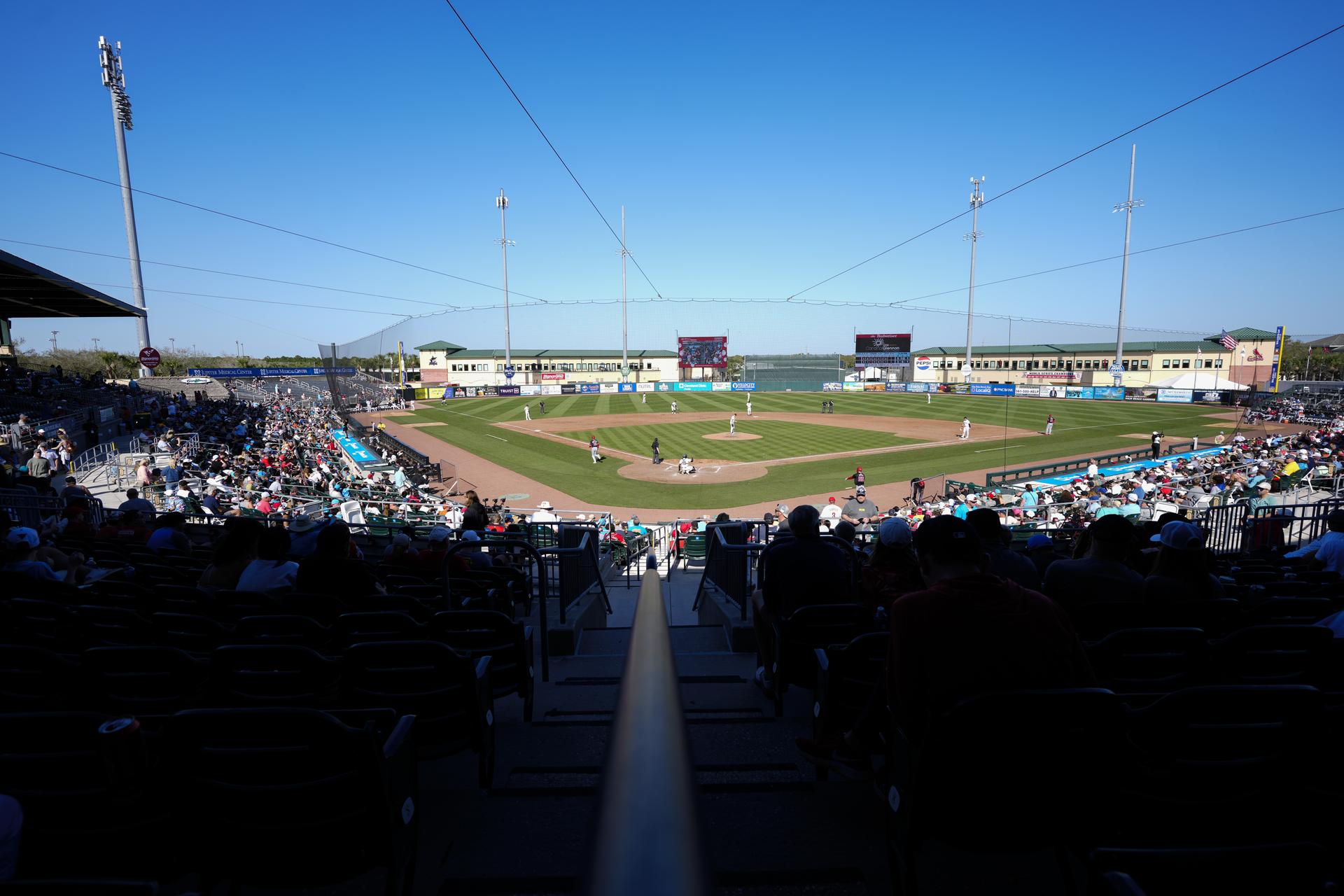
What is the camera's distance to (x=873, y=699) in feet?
9.21

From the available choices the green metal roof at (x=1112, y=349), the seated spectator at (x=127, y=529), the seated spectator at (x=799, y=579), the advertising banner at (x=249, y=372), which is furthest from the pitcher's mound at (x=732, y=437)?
the green metal roof at (x=1112, y=349)

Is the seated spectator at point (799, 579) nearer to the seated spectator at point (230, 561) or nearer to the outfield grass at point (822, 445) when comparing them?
the seated spectator at point (230, 561)

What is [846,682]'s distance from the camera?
3242mm

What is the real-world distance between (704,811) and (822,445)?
37.5 metres

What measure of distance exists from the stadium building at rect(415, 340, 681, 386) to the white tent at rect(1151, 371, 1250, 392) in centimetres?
6121

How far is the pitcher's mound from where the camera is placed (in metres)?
41.0

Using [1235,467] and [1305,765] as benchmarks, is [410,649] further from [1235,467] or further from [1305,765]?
[1235,467]

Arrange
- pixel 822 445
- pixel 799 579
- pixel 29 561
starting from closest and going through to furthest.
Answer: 1. pixel 799 579
2. pixel 29 561
3. pixel 822 445

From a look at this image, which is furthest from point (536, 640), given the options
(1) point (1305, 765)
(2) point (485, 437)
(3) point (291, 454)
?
(2) point (485, 437)

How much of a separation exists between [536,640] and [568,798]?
4030 millimetres

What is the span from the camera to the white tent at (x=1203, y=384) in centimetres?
6525

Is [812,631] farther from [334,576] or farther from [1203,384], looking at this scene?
[1203,384]

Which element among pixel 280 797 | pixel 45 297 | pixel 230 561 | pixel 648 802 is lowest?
pixel 230 561

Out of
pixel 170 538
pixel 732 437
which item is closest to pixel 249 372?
pixel 732 437
